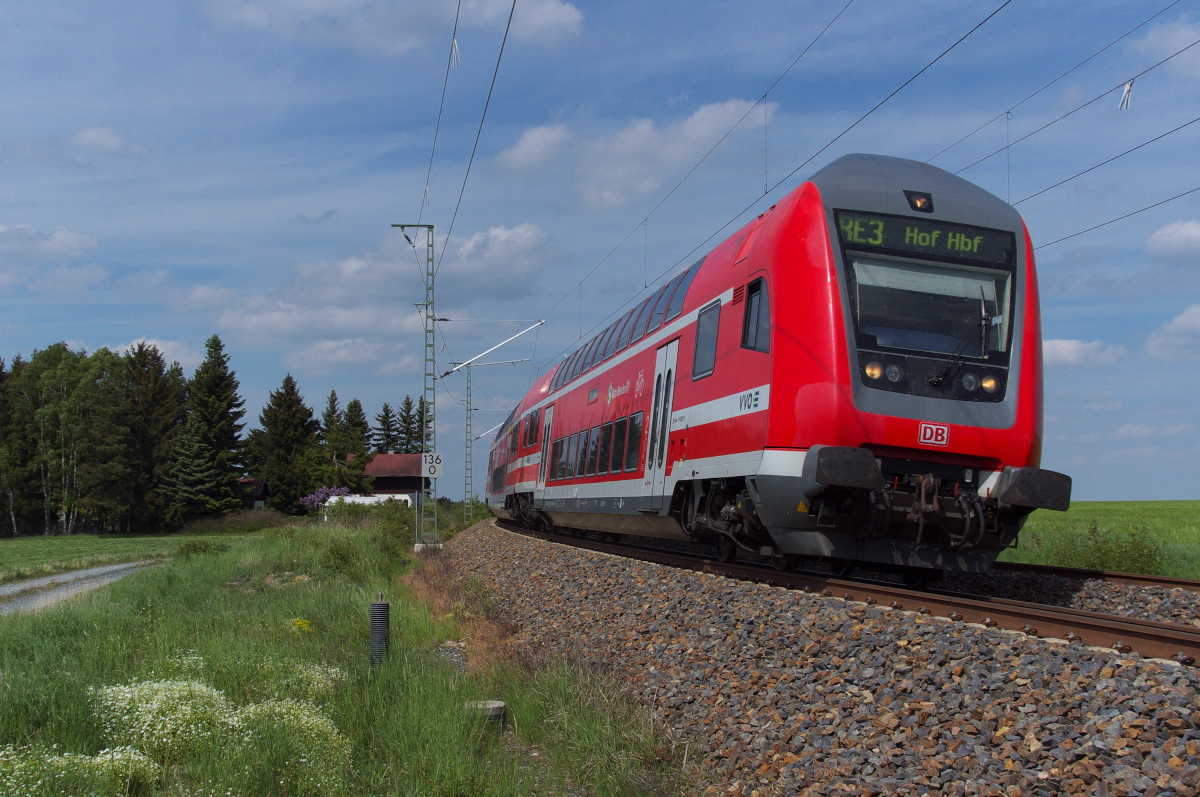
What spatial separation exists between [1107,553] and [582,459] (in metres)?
9.25

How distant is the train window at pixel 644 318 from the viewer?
14.6 meters

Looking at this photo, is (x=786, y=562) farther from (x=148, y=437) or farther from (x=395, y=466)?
(x=395, y=466)

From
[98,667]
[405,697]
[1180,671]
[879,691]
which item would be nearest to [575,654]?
[405,697]

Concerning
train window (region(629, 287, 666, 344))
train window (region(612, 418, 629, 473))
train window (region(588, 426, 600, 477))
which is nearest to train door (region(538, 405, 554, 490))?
train window (region(588, 426, 600, 477))

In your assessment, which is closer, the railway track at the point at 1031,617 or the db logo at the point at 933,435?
the railway track at the point at 1031,617

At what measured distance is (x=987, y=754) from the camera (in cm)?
415

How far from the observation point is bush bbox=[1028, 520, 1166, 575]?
42.7 ft

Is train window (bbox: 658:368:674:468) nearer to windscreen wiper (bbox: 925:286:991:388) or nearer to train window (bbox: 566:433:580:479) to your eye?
windscreen wiper (bbox: 925:286:991:388)

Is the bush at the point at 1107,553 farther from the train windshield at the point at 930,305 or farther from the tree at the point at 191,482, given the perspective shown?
the tree at the point at 191,482

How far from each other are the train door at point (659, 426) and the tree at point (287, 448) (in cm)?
7128

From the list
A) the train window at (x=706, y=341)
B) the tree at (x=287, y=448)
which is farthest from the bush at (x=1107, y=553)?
the tree at (x=287, y=448)

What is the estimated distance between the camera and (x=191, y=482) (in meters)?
62.6

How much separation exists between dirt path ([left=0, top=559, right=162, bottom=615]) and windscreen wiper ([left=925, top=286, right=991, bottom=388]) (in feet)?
47.6

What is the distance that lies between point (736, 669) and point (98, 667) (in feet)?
17.6
